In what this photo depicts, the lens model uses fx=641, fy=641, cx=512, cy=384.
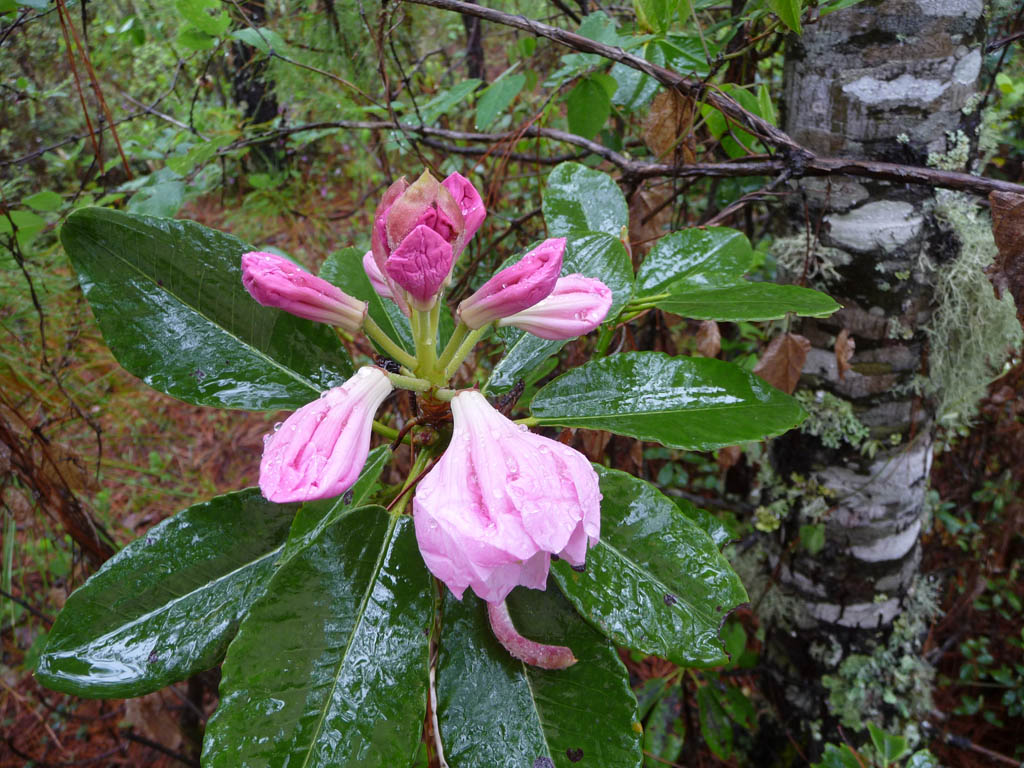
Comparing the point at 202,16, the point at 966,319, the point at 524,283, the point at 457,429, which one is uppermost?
the point at 202,16

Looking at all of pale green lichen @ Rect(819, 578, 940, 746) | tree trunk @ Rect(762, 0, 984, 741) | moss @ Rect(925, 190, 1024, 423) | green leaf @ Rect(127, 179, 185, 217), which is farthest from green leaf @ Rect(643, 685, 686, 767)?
green leaf @ Rect(127, 179, 185, 217)

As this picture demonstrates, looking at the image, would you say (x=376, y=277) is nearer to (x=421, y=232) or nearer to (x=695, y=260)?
(x=421, y=232)

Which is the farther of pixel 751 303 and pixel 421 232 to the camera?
pixel 751 303

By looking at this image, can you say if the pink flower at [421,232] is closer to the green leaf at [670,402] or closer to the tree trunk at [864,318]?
the green leaf at [670,402]

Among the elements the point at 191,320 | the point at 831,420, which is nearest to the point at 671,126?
the point at 831,420

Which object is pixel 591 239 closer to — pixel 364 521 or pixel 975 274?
pixel 364 521

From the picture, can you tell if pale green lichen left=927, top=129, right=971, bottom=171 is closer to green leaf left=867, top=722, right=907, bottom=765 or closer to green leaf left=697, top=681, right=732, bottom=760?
green leaf left=867, top=722, right=907, bottom=765

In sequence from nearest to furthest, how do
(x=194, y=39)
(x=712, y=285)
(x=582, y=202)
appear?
(x=712, y=285) → (x=582, y=202) → (x=194, y=39)
